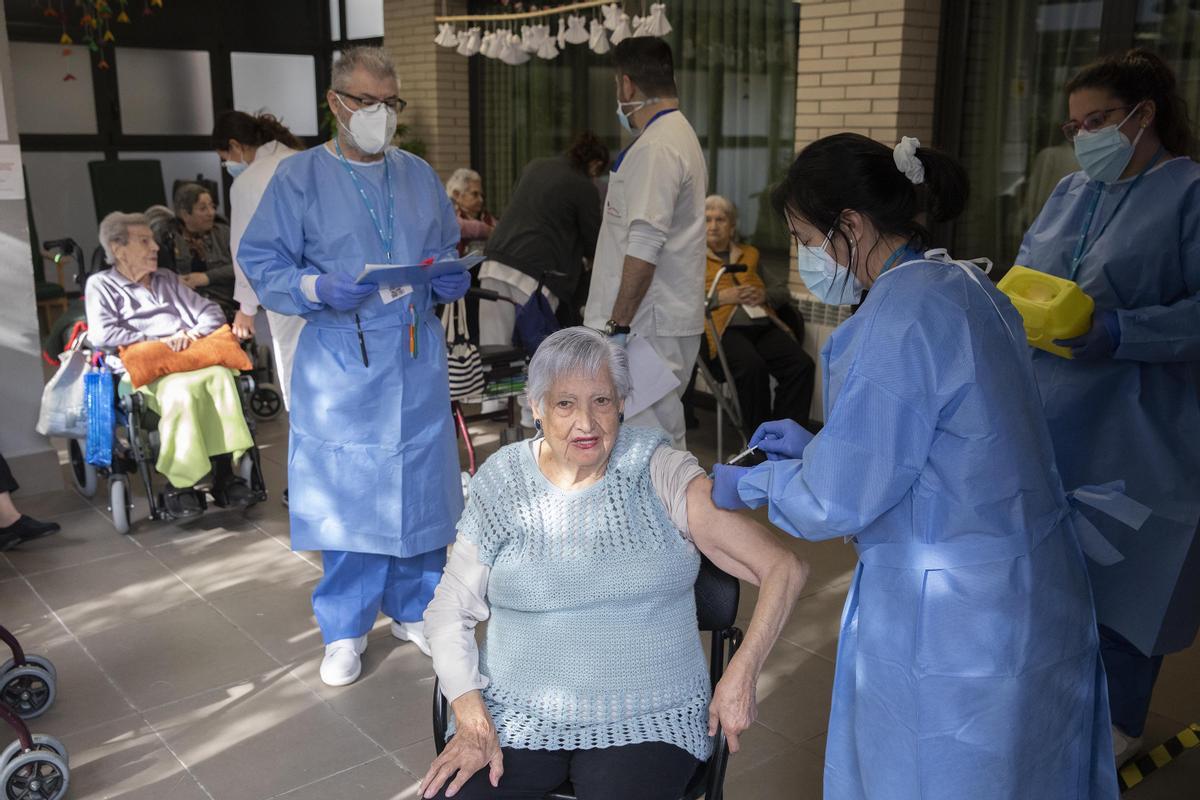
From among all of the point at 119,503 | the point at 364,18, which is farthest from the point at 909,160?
the point at 364,18

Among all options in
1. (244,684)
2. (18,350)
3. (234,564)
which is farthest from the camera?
(18,350)

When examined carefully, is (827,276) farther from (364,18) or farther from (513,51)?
(364,18)

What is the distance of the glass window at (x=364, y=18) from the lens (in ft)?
30.4

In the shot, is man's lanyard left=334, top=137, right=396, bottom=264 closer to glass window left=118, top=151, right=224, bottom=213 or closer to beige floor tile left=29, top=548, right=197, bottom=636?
beige floor tile left=29, top=548, right=197, bottom=636

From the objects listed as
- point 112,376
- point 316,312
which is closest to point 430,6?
point 112,376

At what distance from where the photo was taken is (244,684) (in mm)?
3074

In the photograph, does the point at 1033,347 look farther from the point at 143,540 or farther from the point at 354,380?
the point at 143,540

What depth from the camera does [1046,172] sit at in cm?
478

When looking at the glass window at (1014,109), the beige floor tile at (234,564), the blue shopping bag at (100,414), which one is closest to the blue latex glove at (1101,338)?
the glass window at (1014,109)

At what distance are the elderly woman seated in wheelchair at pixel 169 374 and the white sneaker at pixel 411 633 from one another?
131cm

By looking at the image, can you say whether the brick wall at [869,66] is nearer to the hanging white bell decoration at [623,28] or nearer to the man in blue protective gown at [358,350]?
the hanging white bell decoration at [623,28]

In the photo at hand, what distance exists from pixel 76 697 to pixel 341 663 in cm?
71

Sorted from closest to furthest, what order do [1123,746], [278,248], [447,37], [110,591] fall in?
[1123,746]
[278,248]
[110,591]
[447,37]

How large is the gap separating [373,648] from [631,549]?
5.49ft
